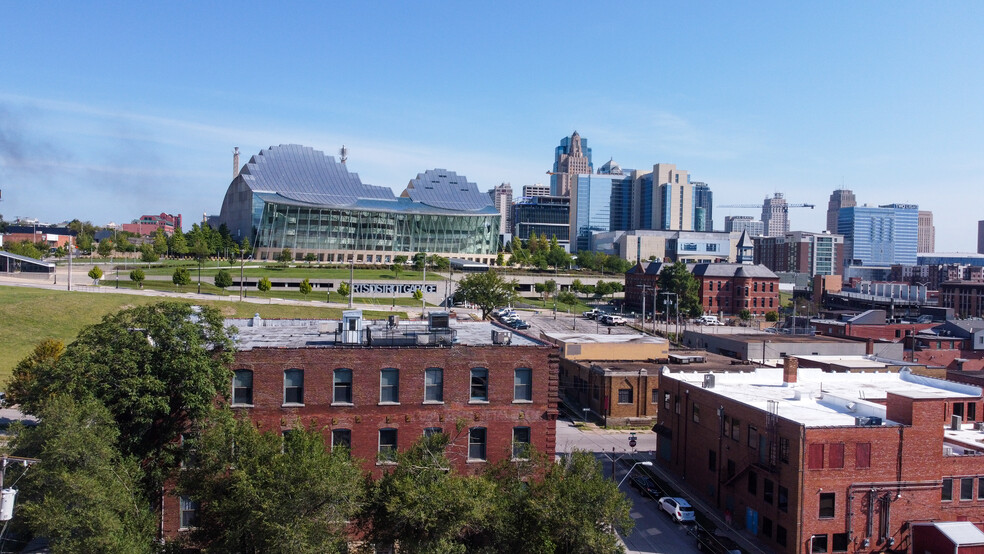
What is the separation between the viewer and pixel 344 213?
160125mm

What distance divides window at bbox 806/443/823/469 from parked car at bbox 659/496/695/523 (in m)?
5.95

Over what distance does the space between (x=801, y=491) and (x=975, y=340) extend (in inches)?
2096

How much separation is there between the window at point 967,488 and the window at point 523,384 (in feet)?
56.1

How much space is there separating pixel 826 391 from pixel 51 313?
189 feet

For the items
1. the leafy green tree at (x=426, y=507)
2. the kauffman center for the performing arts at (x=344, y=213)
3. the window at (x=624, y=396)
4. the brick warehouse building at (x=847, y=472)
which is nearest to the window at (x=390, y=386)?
the leafy green tree at (x=426, y=507)

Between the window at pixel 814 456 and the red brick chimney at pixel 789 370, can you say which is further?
the red brick chimney at pixel 789 370

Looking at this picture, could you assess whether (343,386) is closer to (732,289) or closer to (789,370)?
(789,370)

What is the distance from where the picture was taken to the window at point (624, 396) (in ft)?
160

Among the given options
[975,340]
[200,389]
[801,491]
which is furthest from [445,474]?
[975,340]

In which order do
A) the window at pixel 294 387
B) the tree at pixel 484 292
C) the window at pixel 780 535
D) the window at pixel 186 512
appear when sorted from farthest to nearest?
the tree at pixel 484 292, the window at pixel 780 535, the window at pixel 294 387, the window at pixel 186 512

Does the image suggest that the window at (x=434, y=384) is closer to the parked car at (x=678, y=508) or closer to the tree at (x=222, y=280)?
the parked car at (x=678, y=508)

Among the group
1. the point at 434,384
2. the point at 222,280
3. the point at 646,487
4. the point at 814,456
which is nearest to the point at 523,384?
the point at 434,384

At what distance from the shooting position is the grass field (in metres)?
53.9

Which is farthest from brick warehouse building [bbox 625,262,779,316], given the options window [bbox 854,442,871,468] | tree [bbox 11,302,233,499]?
tree [bbox 11,302,233,499]
